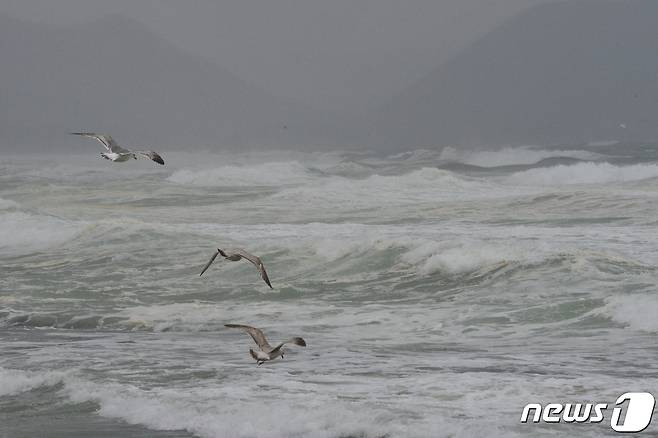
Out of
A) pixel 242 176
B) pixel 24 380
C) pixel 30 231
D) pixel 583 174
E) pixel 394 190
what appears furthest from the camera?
pixel 583 174

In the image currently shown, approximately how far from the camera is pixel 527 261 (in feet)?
60.5

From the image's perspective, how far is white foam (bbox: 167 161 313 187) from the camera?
5250cm

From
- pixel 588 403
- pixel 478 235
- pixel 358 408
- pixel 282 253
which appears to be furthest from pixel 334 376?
pixel 478 235

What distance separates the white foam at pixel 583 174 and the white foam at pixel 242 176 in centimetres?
1063

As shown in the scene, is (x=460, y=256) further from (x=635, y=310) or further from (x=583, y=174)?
(x=583, y=174)

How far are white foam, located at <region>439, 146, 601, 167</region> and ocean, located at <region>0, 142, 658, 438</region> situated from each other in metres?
36.5

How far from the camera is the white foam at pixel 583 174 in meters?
52.2

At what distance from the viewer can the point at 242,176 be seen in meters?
56.1

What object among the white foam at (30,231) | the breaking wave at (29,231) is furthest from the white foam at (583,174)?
the white foam at (30,231)

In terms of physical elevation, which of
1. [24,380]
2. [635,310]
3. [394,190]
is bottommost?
[394,190]
